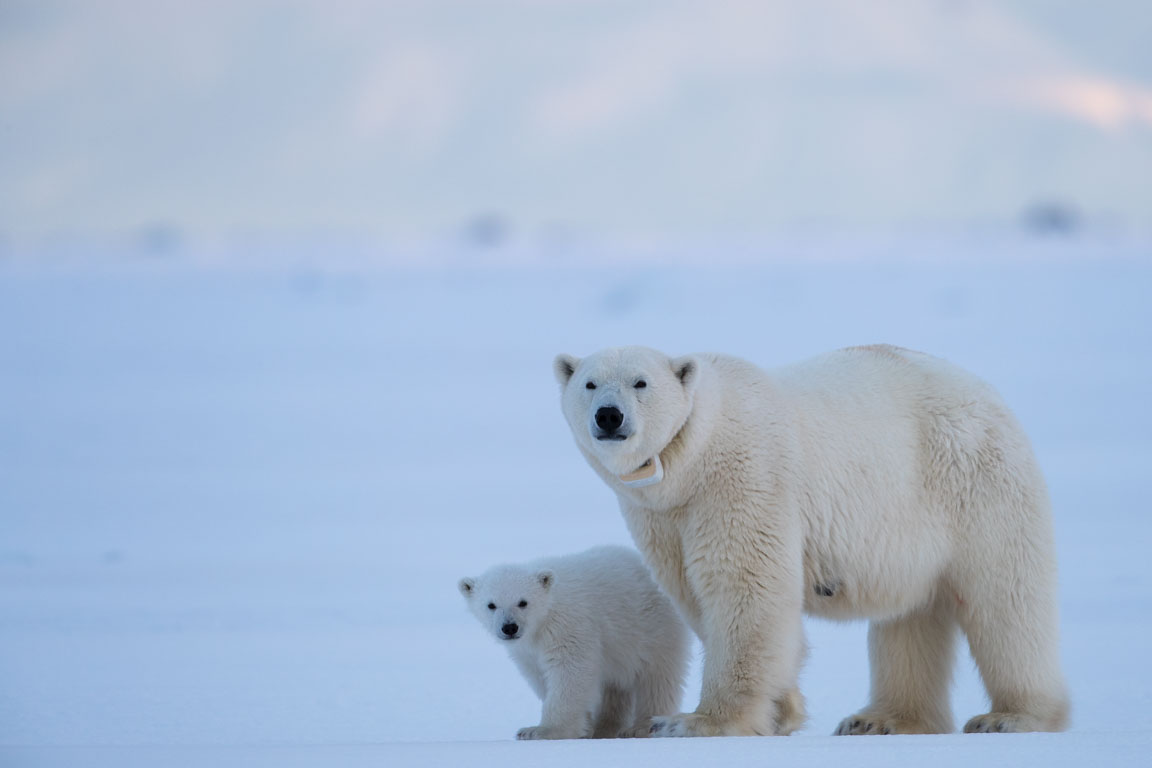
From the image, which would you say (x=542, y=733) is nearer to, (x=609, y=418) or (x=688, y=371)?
(x=609, y=418)

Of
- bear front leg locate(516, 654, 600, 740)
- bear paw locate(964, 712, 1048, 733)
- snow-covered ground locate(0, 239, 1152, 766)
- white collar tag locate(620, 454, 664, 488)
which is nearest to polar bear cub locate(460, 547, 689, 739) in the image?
bear front leg locate(516, 654, 600, 740)

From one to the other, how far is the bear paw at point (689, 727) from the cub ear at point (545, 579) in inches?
35.4

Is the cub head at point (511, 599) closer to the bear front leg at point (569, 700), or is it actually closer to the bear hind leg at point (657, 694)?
the bear front leg at point (569, 700)

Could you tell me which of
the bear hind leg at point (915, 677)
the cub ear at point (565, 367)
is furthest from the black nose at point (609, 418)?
the bear hind leg at point (915, 677)

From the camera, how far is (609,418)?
170 inches

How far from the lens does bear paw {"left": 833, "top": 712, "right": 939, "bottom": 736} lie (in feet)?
16.4

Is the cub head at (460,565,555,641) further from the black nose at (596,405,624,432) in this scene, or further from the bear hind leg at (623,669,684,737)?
the black nose at (596,405,624,432)

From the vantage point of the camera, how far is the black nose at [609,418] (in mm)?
4312

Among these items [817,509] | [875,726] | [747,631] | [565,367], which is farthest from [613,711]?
[565,367]

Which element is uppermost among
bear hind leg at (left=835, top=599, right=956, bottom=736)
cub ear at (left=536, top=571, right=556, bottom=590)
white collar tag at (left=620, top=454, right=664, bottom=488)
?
cub ear at (left=536, top=571, right=556, bottom=590)

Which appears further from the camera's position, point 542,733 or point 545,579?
point 545,579

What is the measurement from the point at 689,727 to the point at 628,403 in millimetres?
972

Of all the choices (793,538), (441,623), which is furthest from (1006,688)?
(441,623)

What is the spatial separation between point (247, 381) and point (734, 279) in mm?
9003
